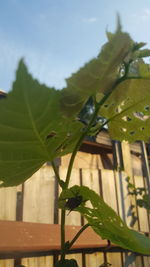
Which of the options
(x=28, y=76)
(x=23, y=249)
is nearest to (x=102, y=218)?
→ (x=28, y=76)

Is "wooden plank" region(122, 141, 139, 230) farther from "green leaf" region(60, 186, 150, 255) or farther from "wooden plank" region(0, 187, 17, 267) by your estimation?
"green leaf" region(60, 186, 150, 255)

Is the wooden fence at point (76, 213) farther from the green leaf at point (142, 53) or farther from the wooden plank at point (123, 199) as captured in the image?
the green leaf at point (142, 53)

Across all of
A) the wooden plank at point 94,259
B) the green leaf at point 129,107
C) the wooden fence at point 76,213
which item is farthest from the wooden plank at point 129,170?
the green leaf at point 129,107

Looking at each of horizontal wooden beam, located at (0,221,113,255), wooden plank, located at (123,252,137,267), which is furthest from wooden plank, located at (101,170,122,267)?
horizontal wooden beam, located at (0,221,113,255)

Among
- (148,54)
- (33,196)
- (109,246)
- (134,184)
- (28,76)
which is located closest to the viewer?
(28,76)

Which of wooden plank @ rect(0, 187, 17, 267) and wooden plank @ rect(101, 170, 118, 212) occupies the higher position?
wooden plank @ rect(101, 170, 118, 212)

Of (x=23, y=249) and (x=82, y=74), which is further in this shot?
→ (x=23, y=249)

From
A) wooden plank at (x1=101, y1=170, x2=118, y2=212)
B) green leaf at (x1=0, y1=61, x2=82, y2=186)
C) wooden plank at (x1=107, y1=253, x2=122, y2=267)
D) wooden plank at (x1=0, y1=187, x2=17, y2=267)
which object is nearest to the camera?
green leaf at (x1=0, y1=61, x2=82, y2=186)

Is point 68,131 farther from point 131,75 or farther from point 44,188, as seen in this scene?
point 44,188
